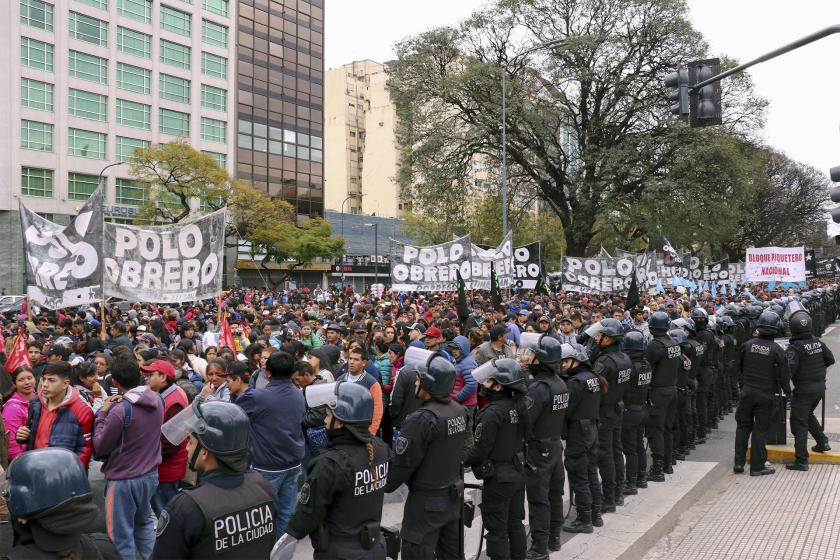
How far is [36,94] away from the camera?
135 feet

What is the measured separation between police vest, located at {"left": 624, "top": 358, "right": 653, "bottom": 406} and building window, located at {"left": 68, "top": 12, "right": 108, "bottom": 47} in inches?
1746

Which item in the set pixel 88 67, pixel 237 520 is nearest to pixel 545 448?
pixel 237 520

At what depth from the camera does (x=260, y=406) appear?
5.60 m

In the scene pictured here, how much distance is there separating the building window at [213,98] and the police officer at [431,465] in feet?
164

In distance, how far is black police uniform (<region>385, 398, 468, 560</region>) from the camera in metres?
4.60

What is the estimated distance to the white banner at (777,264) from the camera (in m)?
21.8

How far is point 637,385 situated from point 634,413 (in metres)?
0.30

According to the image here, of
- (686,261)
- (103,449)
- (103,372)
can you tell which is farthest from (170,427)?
(686,261)

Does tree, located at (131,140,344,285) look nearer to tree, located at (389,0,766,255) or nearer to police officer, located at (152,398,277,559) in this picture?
tree, located at (389,0,766,255)

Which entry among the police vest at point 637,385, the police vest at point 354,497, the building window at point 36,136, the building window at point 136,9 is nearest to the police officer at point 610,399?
the police vest at point 637,385

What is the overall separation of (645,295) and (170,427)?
69.0ft

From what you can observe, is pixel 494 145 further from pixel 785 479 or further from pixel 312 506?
pixel 312 506

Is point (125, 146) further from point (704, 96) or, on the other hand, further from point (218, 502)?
point (218, 502)

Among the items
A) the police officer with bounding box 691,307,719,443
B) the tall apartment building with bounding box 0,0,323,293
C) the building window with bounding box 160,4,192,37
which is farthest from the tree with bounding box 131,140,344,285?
the police officer with bounding box 691,307,719,443
